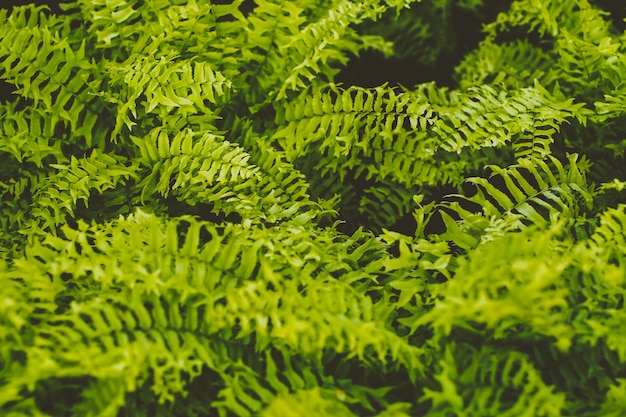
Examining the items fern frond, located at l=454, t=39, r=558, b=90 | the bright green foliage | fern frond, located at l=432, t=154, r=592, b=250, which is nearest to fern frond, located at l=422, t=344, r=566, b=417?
the bright green foliage

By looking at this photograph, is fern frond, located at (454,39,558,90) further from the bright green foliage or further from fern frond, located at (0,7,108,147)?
fern frond, located at (0,7,108,147)

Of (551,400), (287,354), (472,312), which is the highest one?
(472,312)

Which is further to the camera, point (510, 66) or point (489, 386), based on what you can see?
point (510, 66)

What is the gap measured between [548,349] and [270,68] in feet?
5.04

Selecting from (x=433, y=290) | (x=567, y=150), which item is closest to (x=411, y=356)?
(x=433, y=290)

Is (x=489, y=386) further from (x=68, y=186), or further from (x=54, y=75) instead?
(x=54, y=75)

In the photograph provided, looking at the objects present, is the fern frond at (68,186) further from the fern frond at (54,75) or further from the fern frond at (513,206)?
the fern frond at (513,206)

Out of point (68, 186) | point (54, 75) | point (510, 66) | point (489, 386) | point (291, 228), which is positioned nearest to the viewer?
point (489, 386)

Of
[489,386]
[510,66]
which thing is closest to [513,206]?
[489,386]

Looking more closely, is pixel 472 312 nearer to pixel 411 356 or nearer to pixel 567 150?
→ pixel 411 356

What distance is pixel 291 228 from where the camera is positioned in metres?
1.85

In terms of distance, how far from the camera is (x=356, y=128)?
2209 millimetres

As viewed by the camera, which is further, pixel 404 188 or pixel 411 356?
pixel 404 188

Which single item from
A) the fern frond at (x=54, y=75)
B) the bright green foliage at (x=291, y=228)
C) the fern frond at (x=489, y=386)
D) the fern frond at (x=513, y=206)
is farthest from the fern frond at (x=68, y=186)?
the fern frond at (x=489, y=386)
